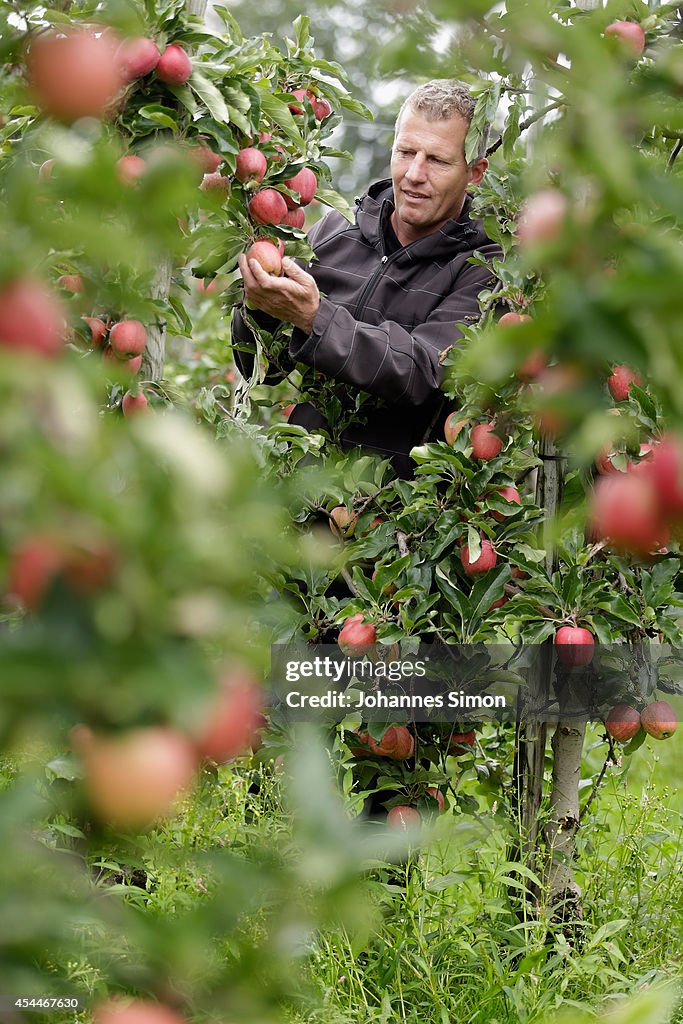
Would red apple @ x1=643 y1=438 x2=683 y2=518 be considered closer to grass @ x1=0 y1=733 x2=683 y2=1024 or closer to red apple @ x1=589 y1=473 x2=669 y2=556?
red apple @ x1=589 y1=473 x2=669 y2=556

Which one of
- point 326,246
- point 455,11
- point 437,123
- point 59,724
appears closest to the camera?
point 455,11

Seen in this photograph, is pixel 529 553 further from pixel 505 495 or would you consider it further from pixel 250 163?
pixel 250 163

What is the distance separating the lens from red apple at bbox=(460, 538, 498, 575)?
1861 mm

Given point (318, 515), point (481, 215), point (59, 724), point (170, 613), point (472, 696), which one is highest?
point (170, 613)

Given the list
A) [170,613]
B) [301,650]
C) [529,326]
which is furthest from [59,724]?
[301,650]

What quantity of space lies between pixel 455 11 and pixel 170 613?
417 millimetres

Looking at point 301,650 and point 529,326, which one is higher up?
point 529,326

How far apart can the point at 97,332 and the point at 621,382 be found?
33.6 inches

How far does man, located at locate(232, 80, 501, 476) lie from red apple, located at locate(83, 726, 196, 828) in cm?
160

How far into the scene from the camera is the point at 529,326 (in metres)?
0.57

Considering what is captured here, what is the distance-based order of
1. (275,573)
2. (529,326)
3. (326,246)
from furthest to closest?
(326,246) → (275,573) → (529,326)

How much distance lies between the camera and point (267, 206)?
211 cm

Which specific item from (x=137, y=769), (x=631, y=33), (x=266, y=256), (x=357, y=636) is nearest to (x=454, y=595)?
(x=357, y=636)

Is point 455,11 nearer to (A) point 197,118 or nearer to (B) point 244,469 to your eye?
(B) point 244,469
